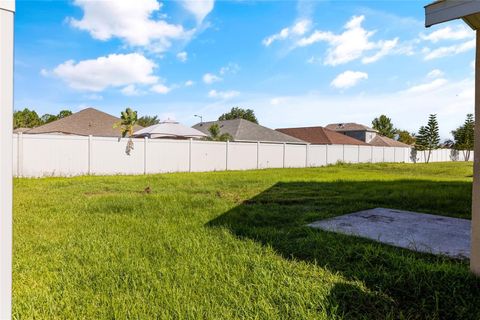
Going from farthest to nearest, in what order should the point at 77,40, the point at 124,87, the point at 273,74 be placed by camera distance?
the point at 124,87 < the point at 273,74 < the point at 77,40

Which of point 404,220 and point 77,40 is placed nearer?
point 404,220

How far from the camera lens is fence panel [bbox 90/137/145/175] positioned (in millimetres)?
13250

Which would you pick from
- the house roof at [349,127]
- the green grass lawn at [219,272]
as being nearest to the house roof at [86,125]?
the green grass lawn at [219,272]

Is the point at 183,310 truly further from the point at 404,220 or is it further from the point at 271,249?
the point at 404,220

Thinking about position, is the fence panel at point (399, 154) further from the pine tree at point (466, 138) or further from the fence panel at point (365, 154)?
the pine tree at point (466, 138)

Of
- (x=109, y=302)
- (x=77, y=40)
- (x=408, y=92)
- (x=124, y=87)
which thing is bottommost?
(x=109, y=302)

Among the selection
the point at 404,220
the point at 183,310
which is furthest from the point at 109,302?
the point at 404,220

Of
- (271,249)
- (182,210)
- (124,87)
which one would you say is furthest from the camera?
(124,87)

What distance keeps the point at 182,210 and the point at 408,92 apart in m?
13.0

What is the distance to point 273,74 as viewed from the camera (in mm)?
17672

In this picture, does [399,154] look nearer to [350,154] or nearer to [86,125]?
[350,154]

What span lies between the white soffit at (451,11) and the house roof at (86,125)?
24.0 meters

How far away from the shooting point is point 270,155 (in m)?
18.7

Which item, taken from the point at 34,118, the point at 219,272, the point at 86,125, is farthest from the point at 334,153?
the point at 34,118
